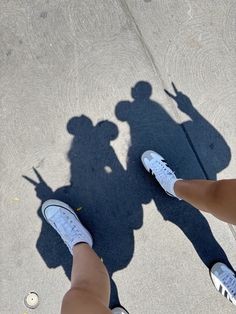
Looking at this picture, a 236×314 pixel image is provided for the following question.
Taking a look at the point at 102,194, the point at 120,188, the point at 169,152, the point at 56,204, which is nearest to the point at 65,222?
the point at 56,204

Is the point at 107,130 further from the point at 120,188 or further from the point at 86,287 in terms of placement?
the point at 86,287

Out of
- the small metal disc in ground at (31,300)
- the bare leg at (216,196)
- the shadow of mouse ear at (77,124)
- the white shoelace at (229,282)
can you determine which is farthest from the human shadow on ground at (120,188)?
the bare leg at (216,196)

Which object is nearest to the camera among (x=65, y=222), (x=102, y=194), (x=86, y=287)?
(x=86, y=287)

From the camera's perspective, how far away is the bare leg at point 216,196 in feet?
5.91

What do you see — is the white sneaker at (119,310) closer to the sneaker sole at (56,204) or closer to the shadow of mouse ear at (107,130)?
the sneaker sole at (56,204)

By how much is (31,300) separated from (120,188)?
0.97m

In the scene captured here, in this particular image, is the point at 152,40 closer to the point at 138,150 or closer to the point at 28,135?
the point at 138,150

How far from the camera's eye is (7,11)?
A: 260 centimetres

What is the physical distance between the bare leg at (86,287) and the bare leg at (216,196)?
0.67 m

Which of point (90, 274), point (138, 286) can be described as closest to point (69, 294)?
point (90, 274)

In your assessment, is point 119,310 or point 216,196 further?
point 119,310

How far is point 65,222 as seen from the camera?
97.5 inches

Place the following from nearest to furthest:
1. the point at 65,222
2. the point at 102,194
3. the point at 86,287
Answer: the point at 86,287 < the point at 65,222 < the point at 102,194

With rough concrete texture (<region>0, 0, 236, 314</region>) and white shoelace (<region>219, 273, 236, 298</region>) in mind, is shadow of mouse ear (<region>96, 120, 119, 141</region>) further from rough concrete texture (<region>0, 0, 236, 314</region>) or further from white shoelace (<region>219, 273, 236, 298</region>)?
white shoelace (<region>219, 273, 236, 298</region>)
